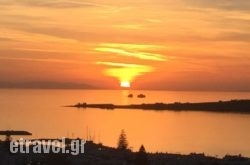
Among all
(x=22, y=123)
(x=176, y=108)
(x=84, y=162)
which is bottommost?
(x=84, y=162)

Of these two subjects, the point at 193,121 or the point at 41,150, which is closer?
the point at 41,150

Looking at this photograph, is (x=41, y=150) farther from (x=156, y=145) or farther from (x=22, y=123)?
(x=22, y=123)

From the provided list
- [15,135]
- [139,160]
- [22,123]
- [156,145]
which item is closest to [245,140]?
[156,145]

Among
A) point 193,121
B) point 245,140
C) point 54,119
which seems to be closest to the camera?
point 245,140

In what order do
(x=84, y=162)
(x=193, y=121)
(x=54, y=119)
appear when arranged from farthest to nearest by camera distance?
(x=193, y=121) < (x=54, y=119) < (x=84, y=162)

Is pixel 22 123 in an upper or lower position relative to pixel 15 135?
upper

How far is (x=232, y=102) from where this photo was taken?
4412 inches

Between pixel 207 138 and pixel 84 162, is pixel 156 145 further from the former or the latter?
pixel 84 162

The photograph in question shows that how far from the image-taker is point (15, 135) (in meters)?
51.2

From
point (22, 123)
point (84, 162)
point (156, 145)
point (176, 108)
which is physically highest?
point (176, 108)

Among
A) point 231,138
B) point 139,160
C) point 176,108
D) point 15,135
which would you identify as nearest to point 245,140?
point 231,138

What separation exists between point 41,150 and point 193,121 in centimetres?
6148

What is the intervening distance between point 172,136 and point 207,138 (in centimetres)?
395

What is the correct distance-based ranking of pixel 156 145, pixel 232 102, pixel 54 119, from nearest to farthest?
pixel 156 145 < pixel 54 119 < pixel 232 102
